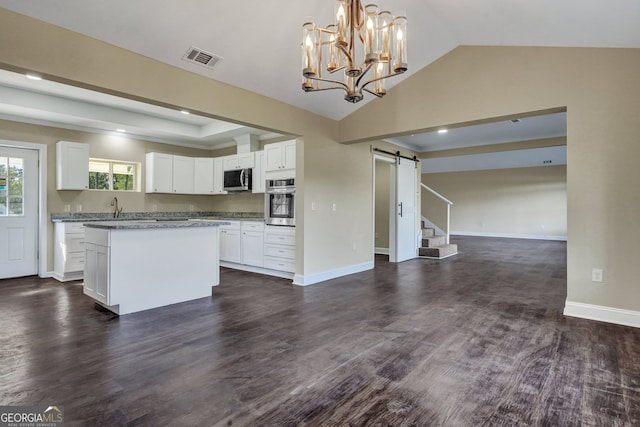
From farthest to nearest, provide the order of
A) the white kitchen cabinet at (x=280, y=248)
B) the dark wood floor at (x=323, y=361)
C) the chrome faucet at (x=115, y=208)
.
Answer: the chrome faucet at (x=115, y=208) → the white kitchen cabinet at (x=280, y=248) → the dark wood floor at (x=323, y=361)

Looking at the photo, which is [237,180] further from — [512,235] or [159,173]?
[512,235]

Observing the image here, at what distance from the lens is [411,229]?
7375 millimetres

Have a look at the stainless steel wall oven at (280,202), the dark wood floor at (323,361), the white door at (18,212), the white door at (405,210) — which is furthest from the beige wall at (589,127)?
the white door at (18,212)

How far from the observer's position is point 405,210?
709cm

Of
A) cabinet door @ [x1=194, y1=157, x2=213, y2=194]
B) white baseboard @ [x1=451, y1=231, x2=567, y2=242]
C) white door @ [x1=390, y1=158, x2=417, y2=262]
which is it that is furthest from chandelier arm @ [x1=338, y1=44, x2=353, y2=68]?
white baseboard @ [x1=451, y1=231, x2=567, y2=242]

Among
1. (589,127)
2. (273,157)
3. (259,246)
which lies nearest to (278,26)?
(273,157)

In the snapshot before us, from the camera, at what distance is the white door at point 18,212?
5.08m

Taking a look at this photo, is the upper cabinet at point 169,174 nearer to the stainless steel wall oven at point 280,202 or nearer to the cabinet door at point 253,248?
the cabinet door at point 253,248

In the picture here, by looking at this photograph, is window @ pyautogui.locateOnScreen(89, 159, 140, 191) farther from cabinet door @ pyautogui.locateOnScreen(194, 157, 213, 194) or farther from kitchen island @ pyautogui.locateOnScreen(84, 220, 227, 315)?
kitchen island @ pyautogui.locateOnScreen(84, 220, 227, 315)

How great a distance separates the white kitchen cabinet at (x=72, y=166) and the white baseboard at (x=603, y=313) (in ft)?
23.1

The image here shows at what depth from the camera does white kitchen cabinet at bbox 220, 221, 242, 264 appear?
6.02 metres

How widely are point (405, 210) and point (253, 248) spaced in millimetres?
3342

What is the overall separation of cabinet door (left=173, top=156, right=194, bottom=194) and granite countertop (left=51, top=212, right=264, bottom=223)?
1.91 feet

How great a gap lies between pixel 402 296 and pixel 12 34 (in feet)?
14.7
